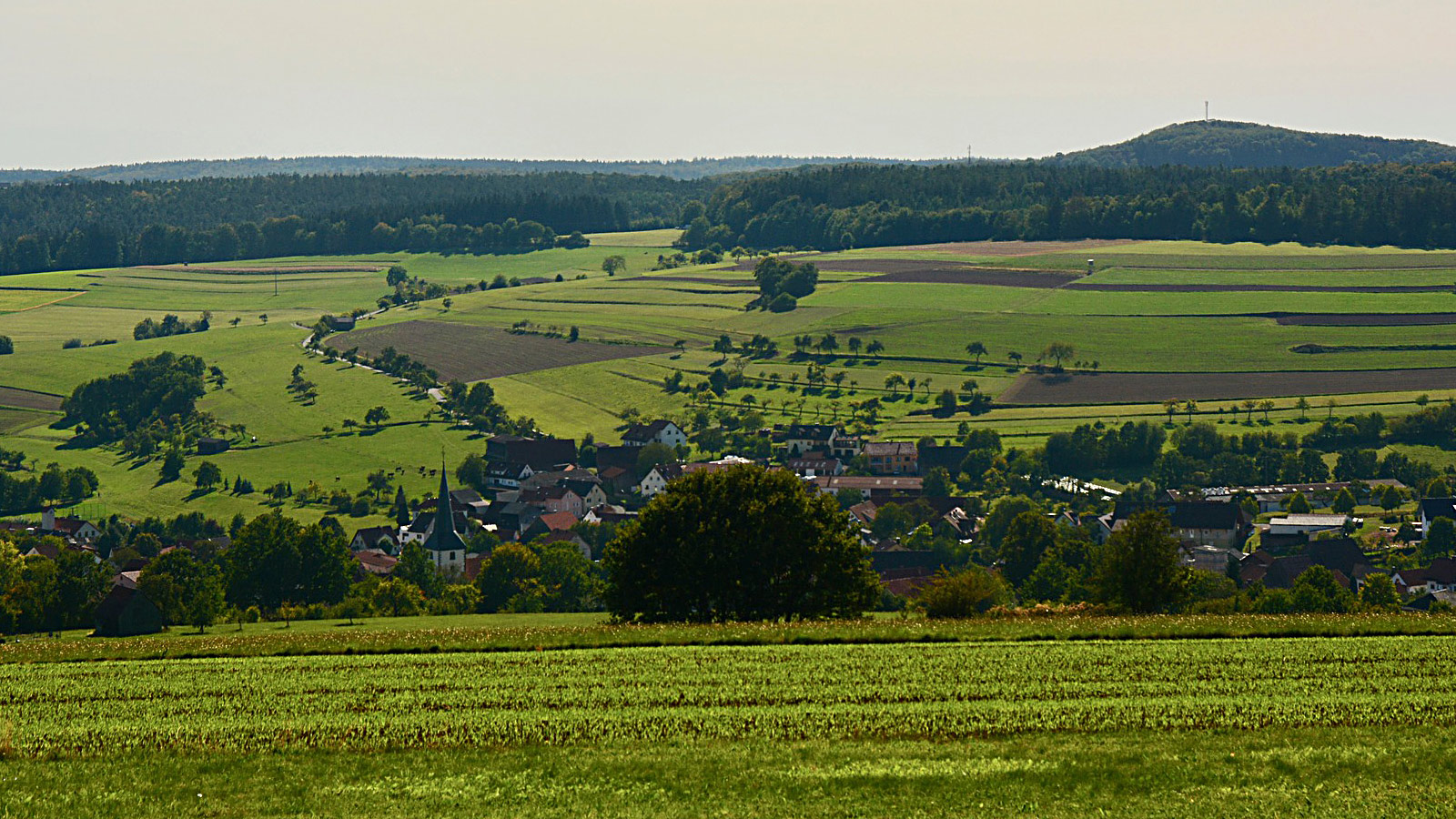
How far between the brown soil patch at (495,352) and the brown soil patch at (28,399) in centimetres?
3623

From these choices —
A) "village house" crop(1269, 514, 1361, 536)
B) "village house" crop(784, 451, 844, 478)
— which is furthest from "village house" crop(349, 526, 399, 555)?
"village house" crop(1269, 514, 1361, 536)

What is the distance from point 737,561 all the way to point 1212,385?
111633mm

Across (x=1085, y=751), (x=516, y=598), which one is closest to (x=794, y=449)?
(x=516, y=598)

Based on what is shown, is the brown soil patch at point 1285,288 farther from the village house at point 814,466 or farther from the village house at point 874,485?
the village house at point 874,485

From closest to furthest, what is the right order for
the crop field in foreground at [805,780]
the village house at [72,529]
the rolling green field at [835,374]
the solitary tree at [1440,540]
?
the crop field in foreground at [805,780], the solitary tree at [1440,540], the village house at [72,529], the rolling green field at [835,374]

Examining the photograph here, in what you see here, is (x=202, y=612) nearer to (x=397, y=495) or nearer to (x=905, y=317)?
(x=397, y=495)

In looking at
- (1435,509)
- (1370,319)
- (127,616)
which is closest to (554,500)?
(127,616)

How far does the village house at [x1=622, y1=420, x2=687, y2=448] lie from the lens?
150125 millimetres

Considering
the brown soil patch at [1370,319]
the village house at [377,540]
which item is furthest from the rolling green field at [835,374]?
the village house at [377,540]

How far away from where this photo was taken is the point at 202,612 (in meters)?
69.9

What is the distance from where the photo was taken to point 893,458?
143375 mm

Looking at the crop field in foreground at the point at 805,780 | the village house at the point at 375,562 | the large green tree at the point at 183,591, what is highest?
the crop field in foreground at the point at 805,780

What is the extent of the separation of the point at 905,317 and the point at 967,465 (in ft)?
185

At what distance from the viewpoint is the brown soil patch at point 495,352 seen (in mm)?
179875
